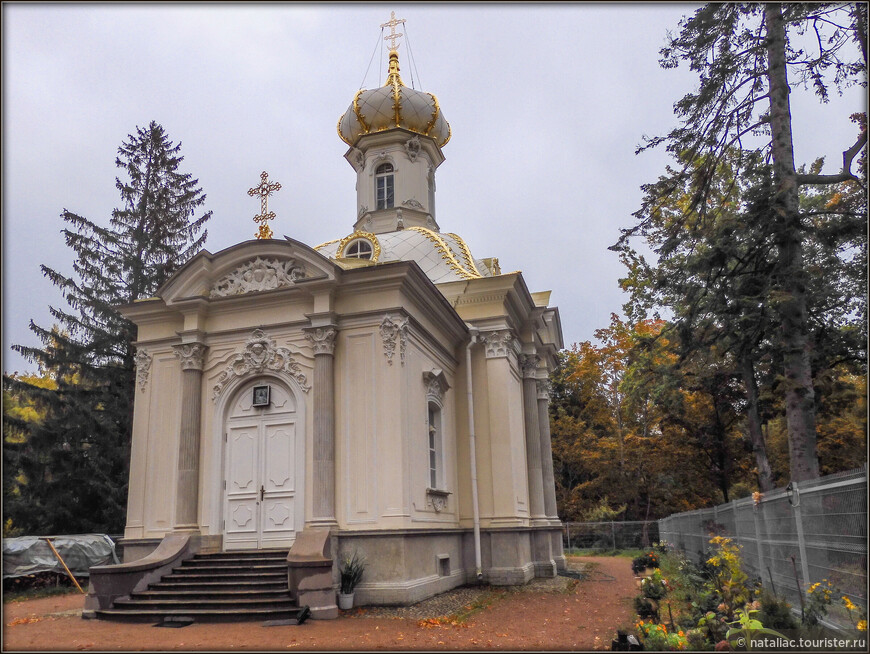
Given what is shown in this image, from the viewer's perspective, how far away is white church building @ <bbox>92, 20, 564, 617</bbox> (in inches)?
461

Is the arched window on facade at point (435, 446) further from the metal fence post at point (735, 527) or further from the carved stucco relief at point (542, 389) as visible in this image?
the carved stucco relief at point (542, 389)

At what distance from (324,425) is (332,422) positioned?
15 centimetres

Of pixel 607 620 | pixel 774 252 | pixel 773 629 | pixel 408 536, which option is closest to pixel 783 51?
pixel 774 252

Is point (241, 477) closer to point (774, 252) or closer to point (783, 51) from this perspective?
point (774, 252)

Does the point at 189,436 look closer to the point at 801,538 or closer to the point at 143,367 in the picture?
the point at 143,367

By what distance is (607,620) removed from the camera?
9961mm

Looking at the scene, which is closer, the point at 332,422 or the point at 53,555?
the point at 332,422

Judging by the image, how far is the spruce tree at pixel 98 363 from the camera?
2055 cm

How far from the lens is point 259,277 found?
13.2m

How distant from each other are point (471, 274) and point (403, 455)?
6.24 meters

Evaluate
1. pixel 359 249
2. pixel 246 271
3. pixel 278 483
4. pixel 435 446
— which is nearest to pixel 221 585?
pixel 278 483

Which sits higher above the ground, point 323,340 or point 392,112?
point 392,112

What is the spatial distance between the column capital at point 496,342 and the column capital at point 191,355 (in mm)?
6033

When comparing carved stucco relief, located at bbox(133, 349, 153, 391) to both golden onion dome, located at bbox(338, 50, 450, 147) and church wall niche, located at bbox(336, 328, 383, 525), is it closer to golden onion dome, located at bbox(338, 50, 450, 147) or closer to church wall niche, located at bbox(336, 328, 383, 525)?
church wall niche, located at bbox(336, 328, 383, 525)
